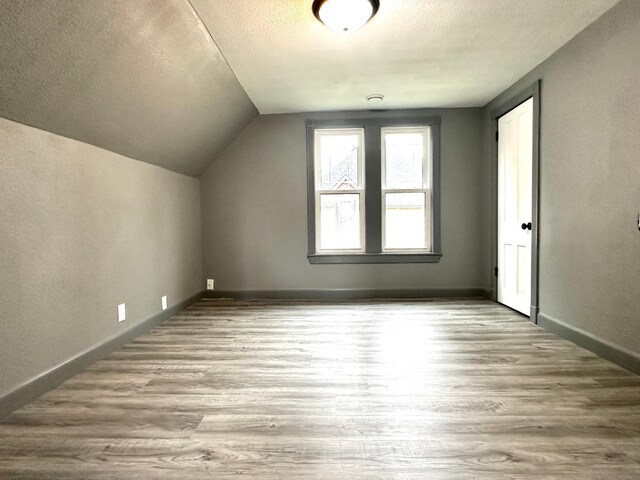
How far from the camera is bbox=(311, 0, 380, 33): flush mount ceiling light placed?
86.2 inches

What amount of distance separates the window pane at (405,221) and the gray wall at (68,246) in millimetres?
2788

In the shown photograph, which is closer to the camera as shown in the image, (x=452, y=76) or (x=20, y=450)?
(x=20, y=450)

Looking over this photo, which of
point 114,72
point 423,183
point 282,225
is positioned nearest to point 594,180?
point 423,183

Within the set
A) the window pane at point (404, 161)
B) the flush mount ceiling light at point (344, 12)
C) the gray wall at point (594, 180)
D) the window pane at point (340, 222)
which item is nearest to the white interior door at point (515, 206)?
the gray wall at point (594, 180)

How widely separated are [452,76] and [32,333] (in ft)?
13.1

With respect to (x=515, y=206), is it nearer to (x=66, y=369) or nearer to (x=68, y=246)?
(x=68, y=246)

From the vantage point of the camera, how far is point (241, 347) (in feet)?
9.34

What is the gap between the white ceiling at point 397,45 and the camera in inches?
92.3

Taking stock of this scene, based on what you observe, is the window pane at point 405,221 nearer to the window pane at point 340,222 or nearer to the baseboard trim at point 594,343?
the window pane at point 340,222

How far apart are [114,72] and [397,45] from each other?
2.09 meters

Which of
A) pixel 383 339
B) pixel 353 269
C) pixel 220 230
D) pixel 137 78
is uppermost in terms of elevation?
pixel 137 78

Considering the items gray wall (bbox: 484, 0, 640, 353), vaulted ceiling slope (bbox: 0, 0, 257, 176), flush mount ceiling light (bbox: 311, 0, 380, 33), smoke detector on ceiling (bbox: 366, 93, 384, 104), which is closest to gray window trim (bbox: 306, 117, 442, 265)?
smoke detector on ceiling (bbox: 366, 93, 384, 104)

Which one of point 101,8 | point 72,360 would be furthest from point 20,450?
point 101,8

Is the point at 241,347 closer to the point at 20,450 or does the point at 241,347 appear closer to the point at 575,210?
the point at 20,450
